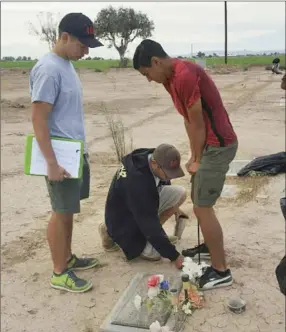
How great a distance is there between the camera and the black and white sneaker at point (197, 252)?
3432 millimetres

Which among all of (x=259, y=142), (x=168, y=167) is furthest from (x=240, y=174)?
(x=168, y=167)

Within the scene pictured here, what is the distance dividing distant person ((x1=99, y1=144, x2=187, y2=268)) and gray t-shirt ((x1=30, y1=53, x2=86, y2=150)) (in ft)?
1.50

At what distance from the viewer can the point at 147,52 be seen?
→ 272cm

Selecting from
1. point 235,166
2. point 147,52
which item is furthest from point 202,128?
point 235,166

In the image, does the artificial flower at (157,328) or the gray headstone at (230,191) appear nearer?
the artificial flower at (157,328)

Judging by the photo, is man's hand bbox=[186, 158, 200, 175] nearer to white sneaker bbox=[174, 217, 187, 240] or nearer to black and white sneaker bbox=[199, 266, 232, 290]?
black and white sneaker bbox=[199, 266, 232, 290]

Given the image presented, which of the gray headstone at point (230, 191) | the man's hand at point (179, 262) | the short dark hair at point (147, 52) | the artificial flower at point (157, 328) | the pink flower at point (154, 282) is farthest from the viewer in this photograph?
the gray headstone at point (230, 191)

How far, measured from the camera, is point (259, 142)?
25.6 feet

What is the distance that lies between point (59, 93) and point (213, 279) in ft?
4.98

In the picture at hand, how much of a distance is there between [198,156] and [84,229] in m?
1.66

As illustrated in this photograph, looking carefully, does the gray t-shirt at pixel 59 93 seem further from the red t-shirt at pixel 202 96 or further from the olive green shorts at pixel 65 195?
the red t-shirt at pixel 202 96

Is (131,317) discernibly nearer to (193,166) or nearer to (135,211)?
(135,211)

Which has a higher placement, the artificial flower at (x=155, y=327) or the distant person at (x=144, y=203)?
the distant person at (x=144, y=203)

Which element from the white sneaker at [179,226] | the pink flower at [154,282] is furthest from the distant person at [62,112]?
the white sneaker at [179,226]
